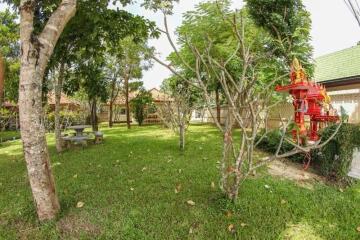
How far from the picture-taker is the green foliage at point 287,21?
13258 mm

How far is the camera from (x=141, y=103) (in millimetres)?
24672

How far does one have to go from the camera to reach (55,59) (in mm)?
8281

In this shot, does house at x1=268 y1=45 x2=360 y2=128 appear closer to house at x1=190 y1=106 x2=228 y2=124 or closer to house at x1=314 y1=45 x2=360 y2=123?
house at x1=314 y1=45 x2=360 y2=123

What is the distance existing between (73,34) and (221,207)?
607cm

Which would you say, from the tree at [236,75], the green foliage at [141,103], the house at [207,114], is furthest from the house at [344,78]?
the green foliage at [141,103]

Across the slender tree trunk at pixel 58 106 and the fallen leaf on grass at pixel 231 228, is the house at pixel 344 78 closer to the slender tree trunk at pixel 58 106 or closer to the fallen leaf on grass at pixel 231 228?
the fallen leaf on grass at pixel 231 228

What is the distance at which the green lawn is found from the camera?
3.42 metres

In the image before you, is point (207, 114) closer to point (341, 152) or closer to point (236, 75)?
point (236, 75)

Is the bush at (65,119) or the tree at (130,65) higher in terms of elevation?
the tree at (130,65)

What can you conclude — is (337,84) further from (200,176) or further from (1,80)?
(1,80)

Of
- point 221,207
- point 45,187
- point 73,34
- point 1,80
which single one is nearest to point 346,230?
point 221,207

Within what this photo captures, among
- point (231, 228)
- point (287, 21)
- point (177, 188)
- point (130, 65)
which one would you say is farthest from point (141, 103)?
point (231, 228)

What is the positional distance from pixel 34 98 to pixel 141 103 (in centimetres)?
2137

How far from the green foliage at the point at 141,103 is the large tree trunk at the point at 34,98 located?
20955mm
